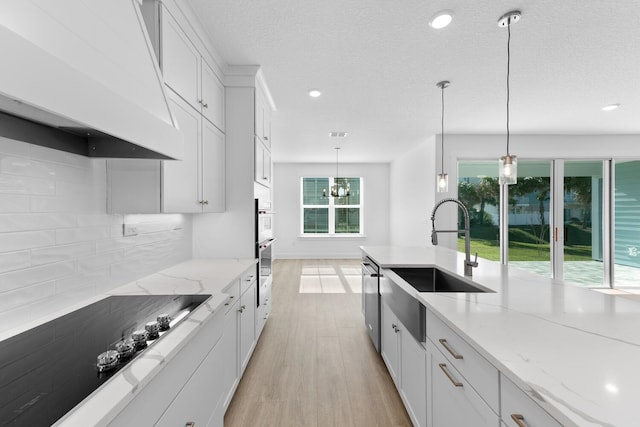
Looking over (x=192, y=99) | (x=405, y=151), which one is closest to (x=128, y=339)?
(x=192, y=99)

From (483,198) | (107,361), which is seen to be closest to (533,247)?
(483,198)

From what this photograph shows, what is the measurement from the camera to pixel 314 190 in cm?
814

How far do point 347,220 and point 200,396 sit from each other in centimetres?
713

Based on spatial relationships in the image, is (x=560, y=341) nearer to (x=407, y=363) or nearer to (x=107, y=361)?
(x=407, y=363)

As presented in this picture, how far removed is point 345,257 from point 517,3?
669 cm

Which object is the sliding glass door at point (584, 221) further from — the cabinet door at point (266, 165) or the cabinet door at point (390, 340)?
the cabinet door at point (266, 165)

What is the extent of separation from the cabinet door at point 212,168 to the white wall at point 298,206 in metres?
5.40

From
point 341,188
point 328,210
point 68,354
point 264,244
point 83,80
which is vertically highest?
point 341,188

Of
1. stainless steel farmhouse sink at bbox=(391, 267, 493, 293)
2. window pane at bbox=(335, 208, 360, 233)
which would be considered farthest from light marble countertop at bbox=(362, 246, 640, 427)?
window pane at bbox=(335, 208, 360, 233)

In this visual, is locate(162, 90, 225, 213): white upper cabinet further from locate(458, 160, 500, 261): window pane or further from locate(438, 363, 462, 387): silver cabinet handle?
locate(458, 160, 500, 261): window pane

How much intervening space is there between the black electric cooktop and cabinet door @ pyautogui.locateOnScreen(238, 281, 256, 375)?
83 centimetres

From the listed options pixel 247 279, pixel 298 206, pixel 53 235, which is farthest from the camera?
pixel 298 206

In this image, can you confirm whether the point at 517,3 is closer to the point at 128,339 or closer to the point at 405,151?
the point at 128,339

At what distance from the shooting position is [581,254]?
5.14 m
